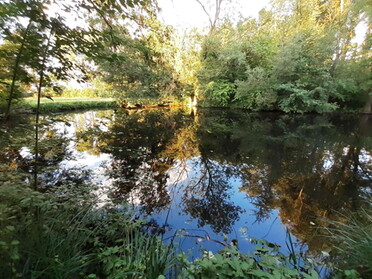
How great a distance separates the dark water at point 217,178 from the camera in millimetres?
2908

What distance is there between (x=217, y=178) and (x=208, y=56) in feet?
60.5

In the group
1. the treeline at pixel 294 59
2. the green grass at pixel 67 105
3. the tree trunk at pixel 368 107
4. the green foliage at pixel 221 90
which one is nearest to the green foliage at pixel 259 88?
the treeline at pixel 294 59

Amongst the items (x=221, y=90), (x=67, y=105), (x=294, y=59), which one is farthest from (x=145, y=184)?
(x=221, y=90)

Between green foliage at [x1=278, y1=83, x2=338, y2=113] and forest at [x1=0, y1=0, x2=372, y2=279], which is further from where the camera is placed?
green foliage at [x1=278, y1=83, x2=338, y2=113]

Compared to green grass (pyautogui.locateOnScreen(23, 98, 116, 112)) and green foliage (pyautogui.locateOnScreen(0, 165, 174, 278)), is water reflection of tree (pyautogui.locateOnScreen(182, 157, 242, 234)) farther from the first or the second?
green grass (pyautogui.locateOnScreen(23, 98, 116, 112))

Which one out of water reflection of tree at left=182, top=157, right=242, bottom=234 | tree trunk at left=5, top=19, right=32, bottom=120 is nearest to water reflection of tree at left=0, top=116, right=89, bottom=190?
tree trunk at left=5, top=19, right=32, bottom=120

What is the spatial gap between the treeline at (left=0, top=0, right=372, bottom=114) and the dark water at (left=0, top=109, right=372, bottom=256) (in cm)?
61

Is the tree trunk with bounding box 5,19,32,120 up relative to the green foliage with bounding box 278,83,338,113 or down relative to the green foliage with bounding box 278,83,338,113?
down

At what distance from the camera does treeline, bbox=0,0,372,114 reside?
5.33ft

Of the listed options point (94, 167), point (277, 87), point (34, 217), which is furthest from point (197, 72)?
point (34, 217)

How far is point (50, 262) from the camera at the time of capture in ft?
4.75

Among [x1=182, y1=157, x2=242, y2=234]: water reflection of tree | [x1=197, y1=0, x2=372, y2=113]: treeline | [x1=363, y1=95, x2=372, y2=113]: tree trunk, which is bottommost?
[x1=182, y1=157, x2=242, y2=234]: water reflection of tree

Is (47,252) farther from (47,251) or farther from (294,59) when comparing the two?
(294,59)

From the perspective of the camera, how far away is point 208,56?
2055 cm
